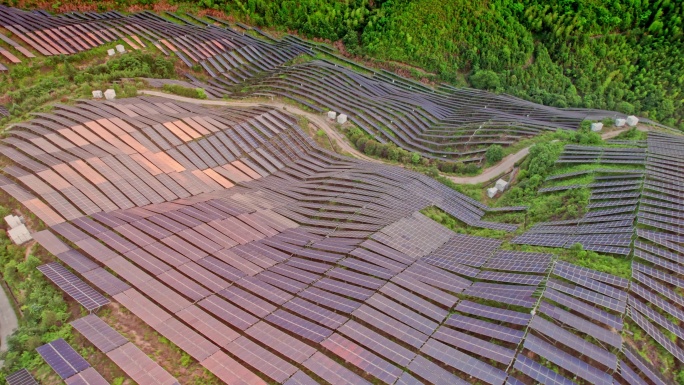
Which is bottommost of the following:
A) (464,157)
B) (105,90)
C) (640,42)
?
(464,157)

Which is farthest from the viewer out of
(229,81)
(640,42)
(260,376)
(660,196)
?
(640,42)

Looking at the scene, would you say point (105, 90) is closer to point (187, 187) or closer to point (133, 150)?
point (133, 150)

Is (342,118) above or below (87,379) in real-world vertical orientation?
above

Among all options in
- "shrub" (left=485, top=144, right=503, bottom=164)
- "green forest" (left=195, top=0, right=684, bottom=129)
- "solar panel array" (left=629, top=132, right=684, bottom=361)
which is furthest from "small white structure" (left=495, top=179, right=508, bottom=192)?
"green forest" (left=195, top=0, right=684, bottom=129)

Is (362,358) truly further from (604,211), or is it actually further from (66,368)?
(604,211)

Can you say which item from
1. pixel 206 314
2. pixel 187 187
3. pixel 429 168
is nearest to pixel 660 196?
pixel 429 168

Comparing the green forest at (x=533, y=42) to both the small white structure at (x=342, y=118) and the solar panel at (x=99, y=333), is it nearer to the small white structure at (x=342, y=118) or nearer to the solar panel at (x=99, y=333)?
the small white structure at (x=342, y=118)

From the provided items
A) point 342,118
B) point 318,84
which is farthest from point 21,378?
point 318,84
